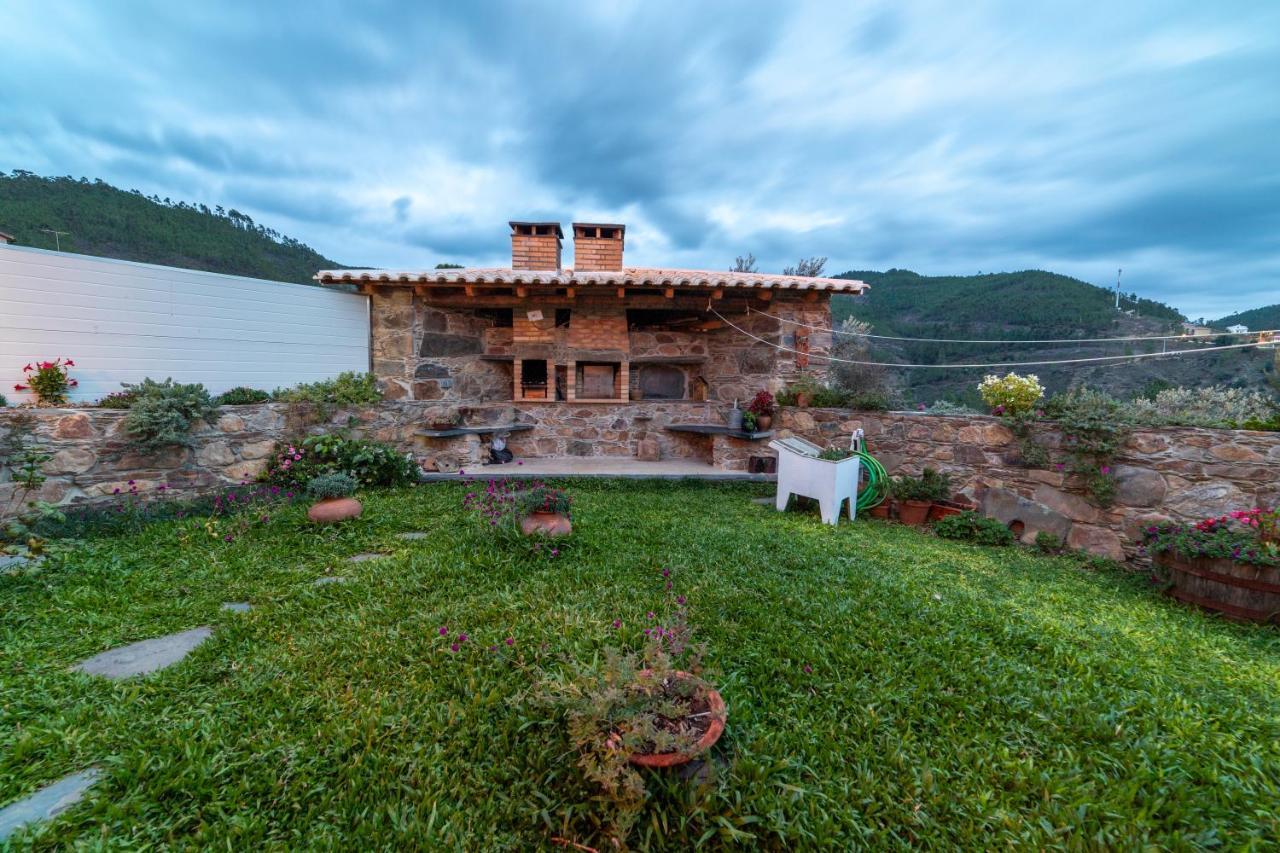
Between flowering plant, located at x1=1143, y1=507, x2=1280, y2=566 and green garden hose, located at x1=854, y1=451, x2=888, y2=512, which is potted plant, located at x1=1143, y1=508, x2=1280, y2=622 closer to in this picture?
flowering plant, located at x1=1143, y1=507, x2=1280, y2=566

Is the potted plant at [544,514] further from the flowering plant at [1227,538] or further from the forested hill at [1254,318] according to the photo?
the forested hill at [1254,318]

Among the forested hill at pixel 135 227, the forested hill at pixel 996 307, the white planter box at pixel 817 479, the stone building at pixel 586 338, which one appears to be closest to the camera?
the white planter box at pixel 817 479

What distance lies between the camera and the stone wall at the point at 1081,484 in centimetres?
363

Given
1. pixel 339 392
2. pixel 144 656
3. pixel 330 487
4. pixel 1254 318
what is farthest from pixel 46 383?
pixel 1254 318

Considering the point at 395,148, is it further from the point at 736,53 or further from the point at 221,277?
the point at 736,53

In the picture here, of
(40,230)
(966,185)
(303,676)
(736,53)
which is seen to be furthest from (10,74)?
(966,185)

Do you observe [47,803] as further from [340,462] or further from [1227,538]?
[1227,538]

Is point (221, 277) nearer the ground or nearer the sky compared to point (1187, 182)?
nearer the ground

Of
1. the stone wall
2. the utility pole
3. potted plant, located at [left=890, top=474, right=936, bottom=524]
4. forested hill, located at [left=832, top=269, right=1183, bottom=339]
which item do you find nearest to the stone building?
the stone wall

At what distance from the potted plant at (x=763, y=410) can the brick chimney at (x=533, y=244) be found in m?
4.46

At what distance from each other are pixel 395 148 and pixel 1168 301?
2152 centimetres

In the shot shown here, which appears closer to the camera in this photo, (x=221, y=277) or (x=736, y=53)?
(x=221, y=277)

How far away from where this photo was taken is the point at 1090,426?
13.8ft

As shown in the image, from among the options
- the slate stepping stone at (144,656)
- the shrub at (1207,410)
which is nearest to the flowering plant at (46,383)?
the slate stepping stone at (144,656)
